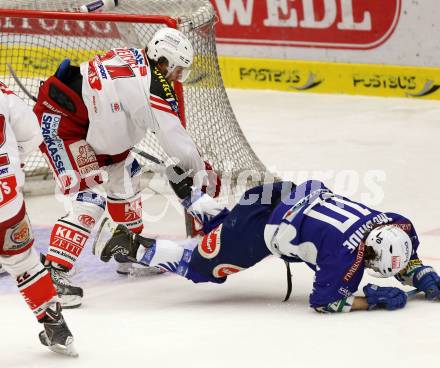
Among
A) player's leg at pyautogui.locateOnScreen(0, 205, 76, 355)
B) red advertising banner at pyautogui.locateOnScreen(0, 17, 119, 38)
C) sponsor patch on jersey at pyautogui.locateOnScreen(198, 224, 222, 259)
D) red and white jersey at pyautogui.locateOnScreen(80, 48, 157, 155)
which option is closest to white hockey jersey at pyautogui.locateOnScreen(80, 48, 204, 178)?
red and white jersey at pyautogui.locateOnScreen(80, 48, 157, 155)

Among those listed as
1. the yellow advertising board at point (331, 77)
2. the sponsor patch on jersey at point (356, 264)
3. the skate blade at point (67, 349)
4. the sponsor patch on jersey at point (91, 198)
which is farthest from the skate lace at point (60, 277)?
the yellow advertising board at point (331, 77)

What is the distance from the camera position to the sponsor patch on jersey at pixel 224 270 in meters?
5.39

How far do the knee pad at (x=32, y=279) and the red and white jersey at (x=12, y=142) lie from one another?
18cm

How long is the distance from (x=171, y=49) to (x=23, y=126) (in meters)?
1.32

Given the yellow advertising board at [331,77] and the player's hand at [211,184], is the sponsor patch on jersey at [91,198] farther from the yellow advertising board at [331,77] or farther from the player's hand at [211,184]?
the yellow advertising board at [331,77]

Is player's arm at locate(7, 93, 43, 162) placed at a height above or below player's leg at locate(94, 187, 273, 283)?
above

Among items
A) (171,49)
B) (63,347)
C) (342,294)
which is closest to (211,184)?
(171,49)

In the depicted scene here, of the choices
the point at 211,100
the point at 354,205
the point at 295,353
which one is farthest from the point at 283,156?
the point at 295,353

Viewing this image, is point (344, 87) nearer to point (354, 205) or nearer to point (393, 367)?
point (354, 205)

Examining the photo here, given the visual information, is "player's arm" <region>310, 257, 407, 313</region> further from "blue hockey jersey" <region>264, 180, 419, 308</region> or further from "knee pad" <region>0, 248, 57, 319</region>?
"knee pad" <region>0, 248, 57, 319</region>

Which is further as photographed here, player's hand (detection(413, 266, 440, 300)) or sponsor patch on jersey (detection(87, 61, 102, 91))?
sponsor patch on jersey (detection(87, 61, 102, 91))

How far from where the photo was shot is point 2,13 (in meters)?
6.70

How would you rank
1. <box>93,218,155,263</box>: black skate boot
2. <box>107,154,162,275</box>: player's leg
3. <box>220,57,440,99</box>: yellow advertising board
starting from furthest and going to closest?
<box>220,57,440,99</box>: yellow advertising board
<box>107,154,162,275</box>: player's leg
<box>93,218,155,263</box>: black skate boot

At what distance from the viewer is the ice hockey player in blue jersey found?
16.5 ft
